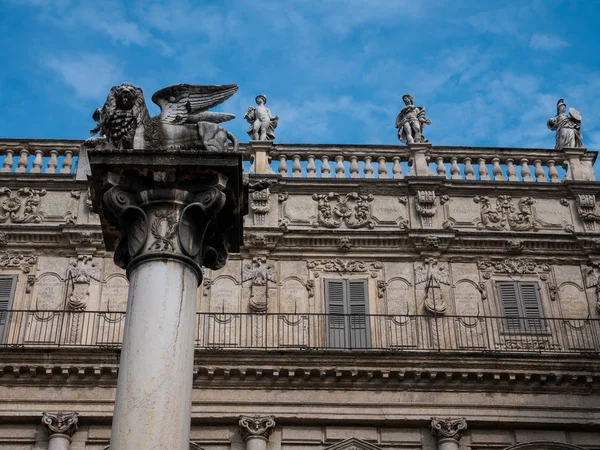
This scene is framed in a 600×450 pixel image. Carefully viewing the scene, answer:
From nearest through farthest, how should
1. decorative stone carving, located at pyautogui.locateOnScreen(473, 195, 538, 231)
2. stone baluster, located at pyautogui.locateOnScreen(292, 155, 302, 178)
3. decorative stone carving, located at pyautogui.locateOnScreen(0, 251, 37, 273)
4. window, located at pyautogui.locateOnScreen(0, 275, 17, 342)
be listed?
1. window, located at pyautogui.locateOnScreen(0, 275, 17, 342)
2. decorative stone carving, located at pyautogui.locateOnScreen(0, 251, 37, 273)
3. decorative stone carving, located at pyautogui.locateOnScreen(473, 195, 538, 231)
4. stone baluster, located at pyautogui.locateOnScreen(292, 155, 302, 178)

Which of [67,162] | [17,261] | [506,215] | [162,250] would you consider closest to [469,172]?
[506,215]

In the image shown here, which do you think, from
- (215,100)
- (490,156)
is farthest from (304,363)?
(215,100)

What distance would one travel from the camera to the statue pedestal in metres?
9.49

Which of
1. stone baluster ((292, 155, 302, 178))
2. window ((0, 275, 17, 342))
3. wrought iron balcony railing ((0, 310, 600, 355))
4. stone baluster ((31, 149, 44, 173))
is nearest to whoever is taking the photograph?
wrought iron balcony railing ((0, 310, 600, 355))

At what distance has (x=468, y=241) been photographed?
933 inches

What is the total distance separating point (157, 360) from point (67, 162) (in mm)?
15946

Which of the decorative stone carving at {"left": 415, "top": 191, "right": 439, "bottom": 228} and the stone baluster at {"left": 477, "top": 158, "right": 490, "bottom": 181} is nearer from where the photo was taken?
the decorative stone carving at {"left": 415, "top": 191, "right": 439, "bottom": 228}

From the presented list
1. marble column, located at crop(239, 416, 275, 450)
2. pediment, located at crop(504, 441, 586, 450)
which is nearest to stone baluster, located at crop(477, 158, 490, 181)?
pediment, located at crop(504, 441, 586, 450)

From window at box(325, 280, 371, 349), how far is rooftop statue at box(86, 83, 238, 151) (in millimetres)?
11323

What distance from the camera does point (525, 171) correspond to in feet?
82.5

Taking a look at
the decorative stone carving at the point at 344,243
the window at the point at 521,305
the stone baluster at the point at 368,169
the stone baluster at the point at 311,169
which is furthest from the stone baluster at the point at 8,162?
the window at the point at 521,305

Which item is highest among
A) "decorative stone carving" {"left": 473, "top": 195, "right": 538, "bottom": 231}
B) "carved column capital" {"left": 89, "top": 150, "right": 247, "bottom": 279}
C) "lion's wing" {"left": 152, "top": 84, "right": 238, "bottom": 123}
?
"decorative stone carving" {"left": 473, "top": 195, "right": 538, "bottom": 231}

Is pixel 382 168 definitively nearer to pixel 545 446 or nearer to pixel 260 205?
pixel 260 205

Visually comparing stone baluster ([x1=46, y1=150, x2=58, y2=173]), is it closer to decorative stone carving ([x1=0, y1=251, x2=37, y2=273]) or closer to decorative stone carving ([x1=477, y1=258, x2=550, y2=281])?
decorative stone carving ([x1=0, y1=251, x2=37, y2=273])
